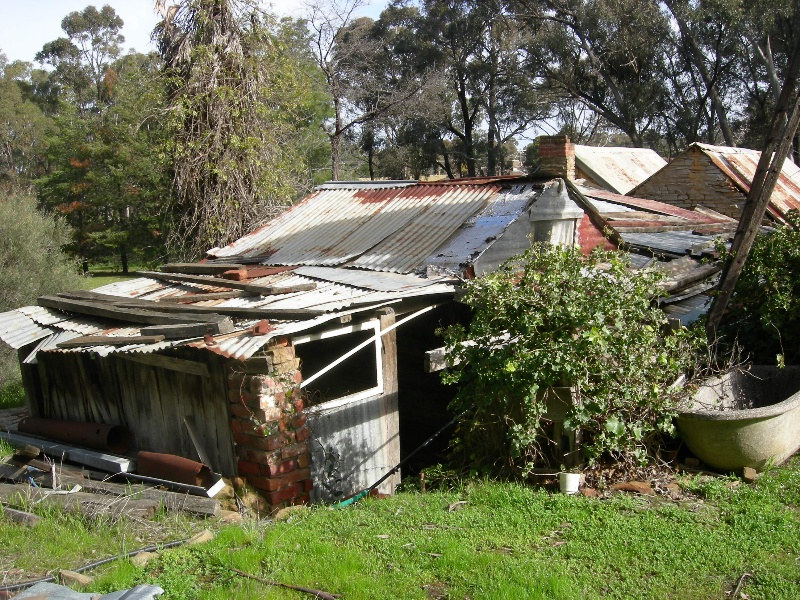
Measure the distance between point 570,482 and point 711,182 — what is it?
38.0 feet

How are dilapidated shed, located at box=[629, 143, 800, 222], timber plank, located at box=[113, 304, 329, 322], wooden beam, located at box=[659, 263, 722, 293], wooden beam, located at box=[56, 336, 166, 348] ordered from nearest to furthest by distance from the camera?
wooden beam, located at box=[56, 336, 166, 348]
timber plank, located at box=[113, 304, 329, 322]
wooden beam, located at box=[659, 263, 722, 293]
dilapidated shed, located at box=[629, 143, 800, 222]

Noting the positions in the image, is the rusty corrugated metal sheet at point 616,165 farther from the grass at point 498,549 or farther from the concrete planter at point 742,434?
the grass at point 498,549

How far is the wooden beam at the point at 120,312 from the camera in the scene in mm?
6883

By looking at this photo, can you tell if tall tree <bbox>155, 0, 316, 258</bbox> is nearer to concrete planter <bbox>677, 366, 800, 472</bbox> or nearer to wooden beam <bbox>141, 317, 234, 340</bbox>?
wooden beam <bbox>141, 317, 234, 340</bbox>

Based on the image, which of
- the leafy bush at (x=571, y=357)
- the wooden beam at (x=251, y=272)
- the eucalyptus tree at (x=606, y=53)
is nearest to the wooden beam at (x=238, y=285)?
the wooden beam at (x=251, y=272)

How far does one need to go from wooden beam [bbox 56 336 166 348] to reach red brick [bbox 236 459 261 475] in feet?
4.76

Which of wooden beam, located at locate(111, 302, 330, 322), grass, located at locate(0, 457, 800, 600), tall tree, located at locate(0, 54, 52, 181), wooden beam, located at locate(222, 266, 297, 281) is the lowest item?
grass, located at locate(0, 457, 800, 600)

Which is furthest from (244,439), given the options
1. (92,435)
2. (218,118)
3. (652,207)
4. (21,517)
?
(652,207)

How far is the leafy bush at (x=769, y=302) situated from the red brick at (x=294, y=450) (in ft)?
13.9

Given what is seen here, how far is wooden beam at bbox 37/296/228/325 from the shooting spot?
6.88 meters

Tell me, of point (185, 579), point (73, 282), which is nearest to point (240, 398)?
point (185, 579)

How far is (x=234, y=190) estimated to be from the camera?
14328mm

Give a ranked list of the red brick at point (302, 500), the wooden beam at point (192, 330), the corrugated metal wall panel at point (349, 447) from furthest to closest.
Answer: the corrugated metal wall panel at point (349, 447), the red brick at point (302, 500), the wooden beam at point (192, 330)

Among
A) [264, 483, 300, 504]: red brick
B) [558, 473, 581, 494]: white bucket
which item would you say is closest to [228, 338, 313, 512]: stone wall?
[264, 483, 300, 504]: red brick
